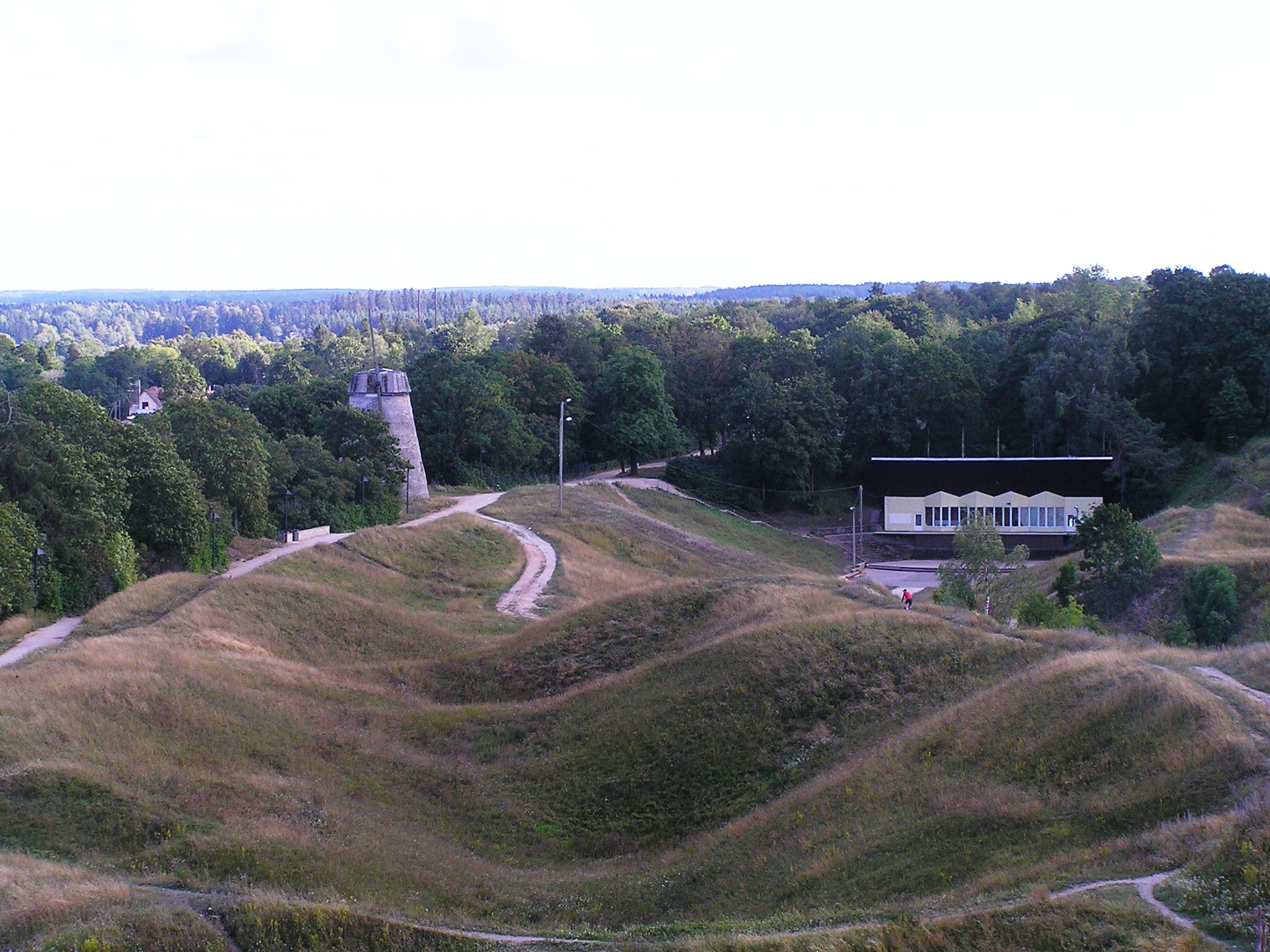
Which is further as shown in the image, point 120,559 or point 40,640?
point 120,559

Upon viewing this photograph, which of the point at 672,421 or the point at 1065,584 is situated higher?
the point at 672,421

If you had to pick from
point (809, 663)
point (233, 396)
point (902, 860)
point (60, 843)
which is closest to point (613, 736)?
point (809, 663)

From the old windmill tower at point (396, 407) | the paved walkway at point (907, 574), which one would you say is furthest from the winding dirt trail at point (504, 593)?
the paved walkway at point (907, 574)

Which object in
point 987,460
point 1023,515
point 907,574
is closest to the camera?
point 907,574

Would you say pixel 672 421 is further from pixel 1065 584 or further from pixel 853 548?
pixel 1065 584

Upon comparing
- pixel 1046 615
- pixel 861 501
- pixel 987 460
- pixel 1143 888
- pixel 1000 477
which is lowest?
pixel 861 501

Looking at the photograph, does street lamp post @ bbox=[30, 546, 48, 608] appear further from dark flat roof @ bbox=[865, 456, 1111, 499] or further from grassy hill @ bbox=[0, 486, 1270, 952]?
dark flat roof @ bbox=[865, 456, 1111, 499]

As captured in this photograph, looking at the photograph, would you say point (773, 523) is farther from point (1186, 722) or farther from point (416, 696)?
point (1186, 722)

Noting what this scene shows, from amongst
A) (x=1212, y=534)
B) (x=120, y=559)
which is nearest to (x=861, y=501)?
(x=1212, y=534)
